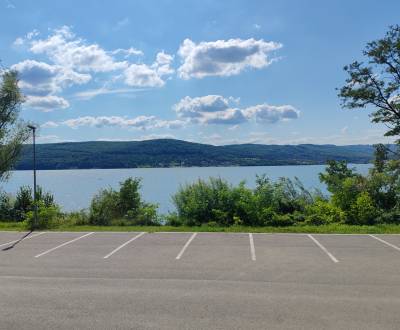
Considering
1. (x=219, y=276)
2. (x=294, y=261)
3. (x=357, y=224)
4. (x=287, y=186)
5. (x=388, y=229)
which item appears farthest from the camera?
(x=287, y=186)

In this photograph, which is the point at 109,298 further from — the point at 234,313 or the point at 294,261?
the point at 294,261

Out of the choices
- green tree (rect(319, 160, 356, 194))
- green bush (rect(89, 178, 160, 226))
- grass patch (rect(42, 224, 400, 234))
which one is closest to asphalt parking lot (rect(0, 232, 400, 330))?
grass patch (rect(42, 224, 400, 234))

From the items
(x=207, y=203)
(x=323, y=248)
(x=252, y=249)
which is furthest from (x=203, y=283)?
(x=207, y=203)

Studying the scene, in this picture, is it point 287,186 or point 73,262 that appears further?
point 287,186

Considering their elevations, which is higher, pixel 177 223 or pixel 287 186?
pixel 287 186

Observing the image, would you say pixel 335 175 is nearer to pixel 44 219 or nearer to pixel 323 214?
pixel 323 214

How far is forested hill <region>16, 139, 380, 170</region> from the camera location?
122 metres

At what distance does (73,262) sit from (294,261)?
226 inches

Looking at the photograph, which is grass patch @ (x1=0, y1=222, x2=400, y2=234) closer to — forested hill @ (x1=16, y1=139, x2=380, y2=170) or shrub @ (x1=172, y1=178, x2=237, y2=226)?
shrub @ (x1=172, y1=178, x2=237, y2=226)

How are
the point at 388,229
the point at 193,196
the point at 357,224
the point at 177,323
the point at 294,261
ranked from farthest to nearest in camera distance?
the point at 193,196 → the point at 357,224 → the point at 388,229 → the point at 294,261 → the point at 177,323

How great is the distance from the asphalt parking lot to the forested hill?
10626cm

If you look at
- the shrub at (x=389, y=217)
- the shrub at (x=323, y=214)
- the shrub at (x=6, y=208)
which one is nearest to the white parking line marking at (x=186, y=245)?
the shrub at (x=323, y=214)

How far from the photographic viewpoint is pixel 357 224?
661 inches

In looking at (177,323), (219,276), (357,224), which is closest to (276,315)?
(177,323)
